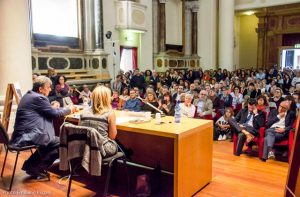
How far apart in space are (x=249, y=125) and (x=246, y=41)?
14654 millimetres

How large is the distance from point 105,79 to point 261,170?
7.70 m

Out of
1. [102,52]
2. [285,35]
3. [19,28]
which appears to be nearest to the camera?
[19,28]

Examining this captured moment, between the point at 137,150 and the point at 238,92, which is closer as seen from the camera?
the point at 137,150

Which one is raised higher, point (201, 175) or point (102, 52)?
point (102, 52)

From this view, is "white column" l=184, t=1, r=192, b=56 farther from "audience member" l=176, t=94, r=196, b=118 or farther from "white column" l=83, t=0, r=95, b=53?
"audience member" l=176, t=94, r=196, b=118

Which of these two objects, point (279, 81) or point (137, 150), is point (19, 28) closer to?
point (137, 150)

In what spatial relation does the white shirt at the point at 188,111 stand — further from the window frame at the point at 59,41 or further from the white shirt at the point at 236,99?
the window frame at the point at 59,41

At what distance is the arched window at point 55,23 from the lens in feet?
31.1

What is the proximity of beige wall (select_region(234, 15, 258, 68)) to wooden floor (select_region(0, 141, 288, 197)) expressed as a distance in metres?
14.5

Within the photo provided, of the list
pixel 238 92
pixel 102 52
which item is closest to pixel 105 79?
pixel 102 52

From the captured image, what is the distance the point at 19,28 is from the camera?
507 cm

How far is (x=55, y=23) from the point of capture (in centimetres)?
1005

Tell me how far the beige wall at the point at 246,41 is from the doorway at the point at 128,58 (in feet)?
24.1

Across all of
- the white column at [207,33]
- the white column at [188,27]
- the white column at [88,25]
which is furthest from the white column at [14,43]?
the white column at [207,33]
